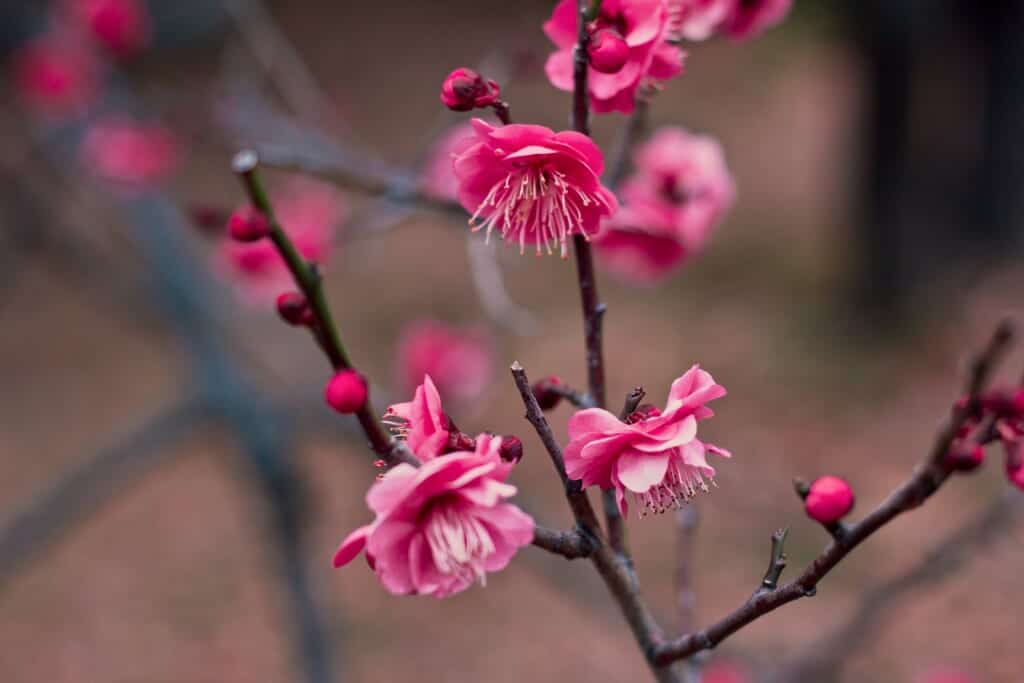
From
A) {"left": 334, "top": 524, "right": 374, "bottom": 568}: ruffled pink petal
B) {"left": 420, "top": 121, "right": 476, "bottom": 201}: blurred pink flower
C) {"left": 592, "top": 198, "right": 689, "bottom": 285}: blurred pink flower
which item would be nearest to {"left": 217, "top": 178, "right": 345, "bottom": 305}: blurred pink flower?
{"left": 420, "top": 121, "right": 476, "bottom": 201}: blurred pink flower

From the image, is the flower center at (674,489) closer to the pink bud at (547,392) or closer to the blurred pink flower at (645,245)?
the pink bud at (547,392)

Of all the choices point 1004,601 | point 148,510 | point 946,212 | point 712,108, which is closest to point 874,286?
point 946,212

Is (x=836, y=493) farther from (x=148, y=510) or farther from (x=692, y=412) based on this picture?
(x=148, y=510)

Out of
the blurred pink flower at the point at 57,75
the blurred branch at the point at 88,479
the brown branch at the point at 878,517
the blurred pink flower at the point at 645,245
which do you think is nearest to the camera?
the brown branch at the point at 878,517

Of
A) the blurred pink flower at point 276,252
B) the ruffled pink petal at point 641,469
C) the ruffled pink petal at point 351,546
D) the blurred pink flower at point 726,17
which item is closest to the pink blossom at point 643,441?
the ruffled pink petal at point 641,469

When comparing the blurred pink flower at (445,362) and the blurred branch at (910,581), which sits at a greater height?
the blurred pink flower at (445,362)

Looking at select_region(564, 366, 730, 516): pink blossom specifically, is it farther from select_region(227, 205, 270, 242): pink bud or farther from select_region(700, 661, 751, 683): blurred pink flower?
select_region(700, 661, 751, 683): blurred pink flower

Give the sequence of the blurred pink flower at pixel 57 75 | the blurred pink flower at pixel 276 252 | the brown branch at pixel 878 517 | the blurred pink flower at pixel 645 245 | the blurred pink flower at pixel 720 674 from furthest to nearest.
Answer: the blurred pink flower at pixel 57 75, the blurred pink flower at pixel 720 674, the blurred pink flower at pixel 276 252, the blurred pink flower at pixel 645 245, the brown branch at pixel 878 517
